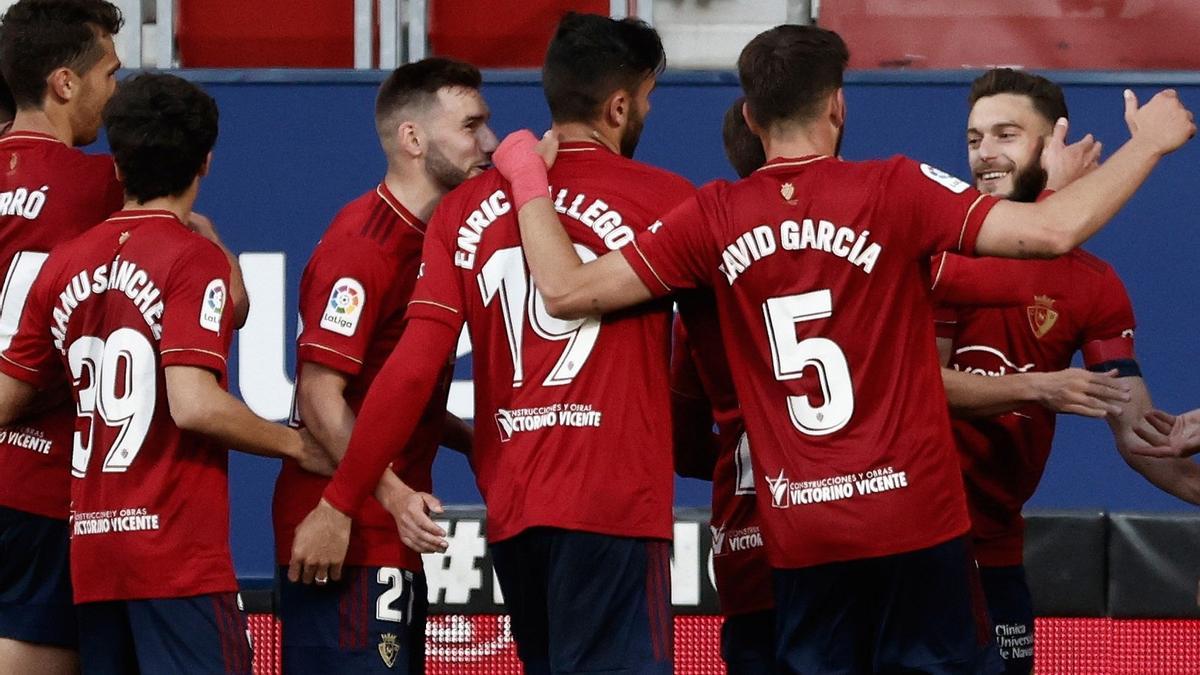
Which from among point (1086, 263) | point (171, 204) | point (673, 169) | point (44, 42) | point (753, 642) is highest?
point (673, 169)

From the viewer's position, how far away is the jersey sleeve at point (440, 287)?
4.23 m

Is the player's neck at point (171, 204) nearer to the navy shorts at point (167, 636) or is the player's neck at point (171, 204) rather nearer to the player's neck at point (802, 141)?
the navy shorts at point (167, 636)

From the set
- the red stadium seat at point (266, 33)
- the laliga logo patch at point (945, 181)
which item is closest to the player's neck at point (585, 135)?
the laliga logo patch at point (945, 181)

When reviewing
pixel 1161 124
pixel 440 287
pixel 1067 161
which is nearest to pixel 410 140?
pixel 440 287

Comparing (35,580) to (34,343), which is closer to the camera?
(34,343)

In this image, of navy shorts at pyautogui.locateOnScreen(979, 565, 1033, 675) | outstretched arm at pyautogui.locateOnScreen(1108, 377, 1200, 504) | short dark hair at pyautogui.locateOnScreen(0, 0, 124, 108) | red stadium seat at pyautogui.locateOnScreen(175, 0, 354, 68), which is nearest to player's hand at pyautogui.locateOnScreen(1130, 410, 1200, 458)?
outstretched arm at pyautogui.locateOnScreen(1108, 377, 1200, 504)

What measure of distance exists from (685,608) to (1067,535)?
→ 1.46 m

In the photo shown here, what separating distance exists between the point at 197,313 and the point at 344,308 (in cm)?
40

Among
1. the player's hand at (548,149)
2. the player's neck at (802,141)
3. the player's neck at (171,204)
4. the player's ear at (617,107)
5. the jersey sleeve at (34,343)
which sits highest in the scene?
the player's ear at (617,107)

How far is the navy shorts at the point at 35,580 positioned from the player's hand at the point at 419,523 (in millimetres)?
1003

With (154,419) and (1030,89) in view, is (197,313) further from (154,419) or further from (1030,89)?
(1030,89)

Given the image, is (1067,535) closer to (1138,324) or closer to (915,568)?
(1138,324)

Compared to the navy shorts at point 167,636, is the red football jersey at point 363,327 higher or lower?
higher

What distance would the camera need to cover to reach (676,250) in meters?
4.04
